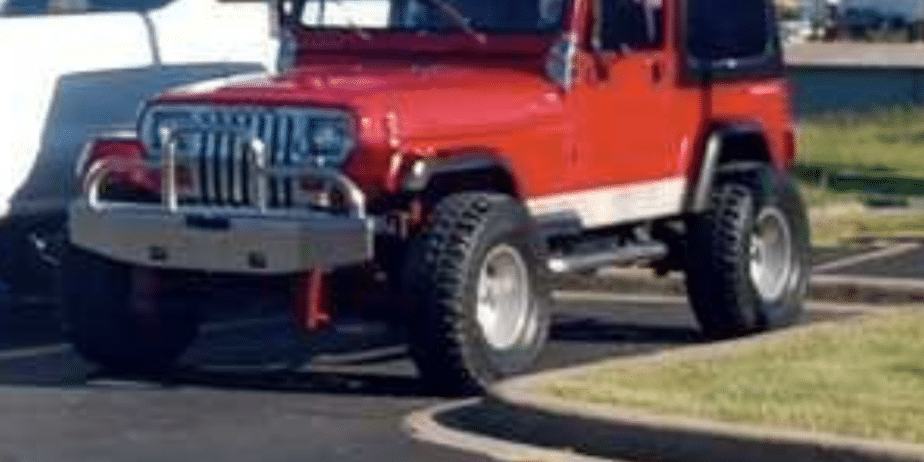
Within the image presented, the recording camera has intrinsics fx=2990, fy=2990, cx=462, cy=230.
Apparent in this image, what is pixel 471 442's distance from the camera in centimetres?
1160

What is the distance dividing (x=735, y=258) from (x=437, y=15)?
1.90 metres

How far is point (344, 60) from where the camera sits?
14539 millimetres

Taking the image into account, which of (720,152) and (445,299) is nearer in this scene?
(445,299)

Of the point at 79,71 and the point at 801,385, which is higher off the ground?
the point at 79,71

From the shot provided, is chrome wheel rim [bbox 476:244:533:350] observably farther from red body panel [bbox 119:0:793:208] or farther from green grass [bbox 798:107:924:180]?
green grass [bbox 798:107:924:180]

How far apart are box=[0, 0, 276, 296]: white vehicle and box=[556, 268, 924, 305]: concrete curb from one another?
7.60 ft

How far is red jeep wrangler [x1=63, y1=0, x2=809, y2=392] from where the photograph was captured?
12.8 meters

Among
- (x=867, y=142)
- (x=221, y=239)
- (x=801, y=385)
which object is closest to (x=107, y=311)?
(x=221, y=239)

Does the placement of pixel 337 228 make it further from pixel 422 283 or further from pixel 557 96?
pixel 557 96

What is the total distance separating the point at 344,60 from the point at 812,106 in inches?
896

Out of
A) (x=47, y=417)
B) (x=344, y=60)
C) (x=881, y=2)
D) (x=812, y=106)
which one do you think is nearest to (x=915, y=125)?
(x=812, y=106)

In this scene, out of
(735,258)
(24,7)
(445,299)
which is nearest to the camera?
(445,299)

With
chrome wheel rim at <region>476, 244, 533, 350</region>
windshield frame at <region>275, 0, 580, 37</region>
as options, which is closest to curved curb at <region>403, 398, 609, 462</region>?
chrome wheel rim at <region>476, 244, 533, 350</region>

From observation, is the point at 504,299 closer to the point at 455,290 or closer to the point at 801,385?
the point at 455,290
